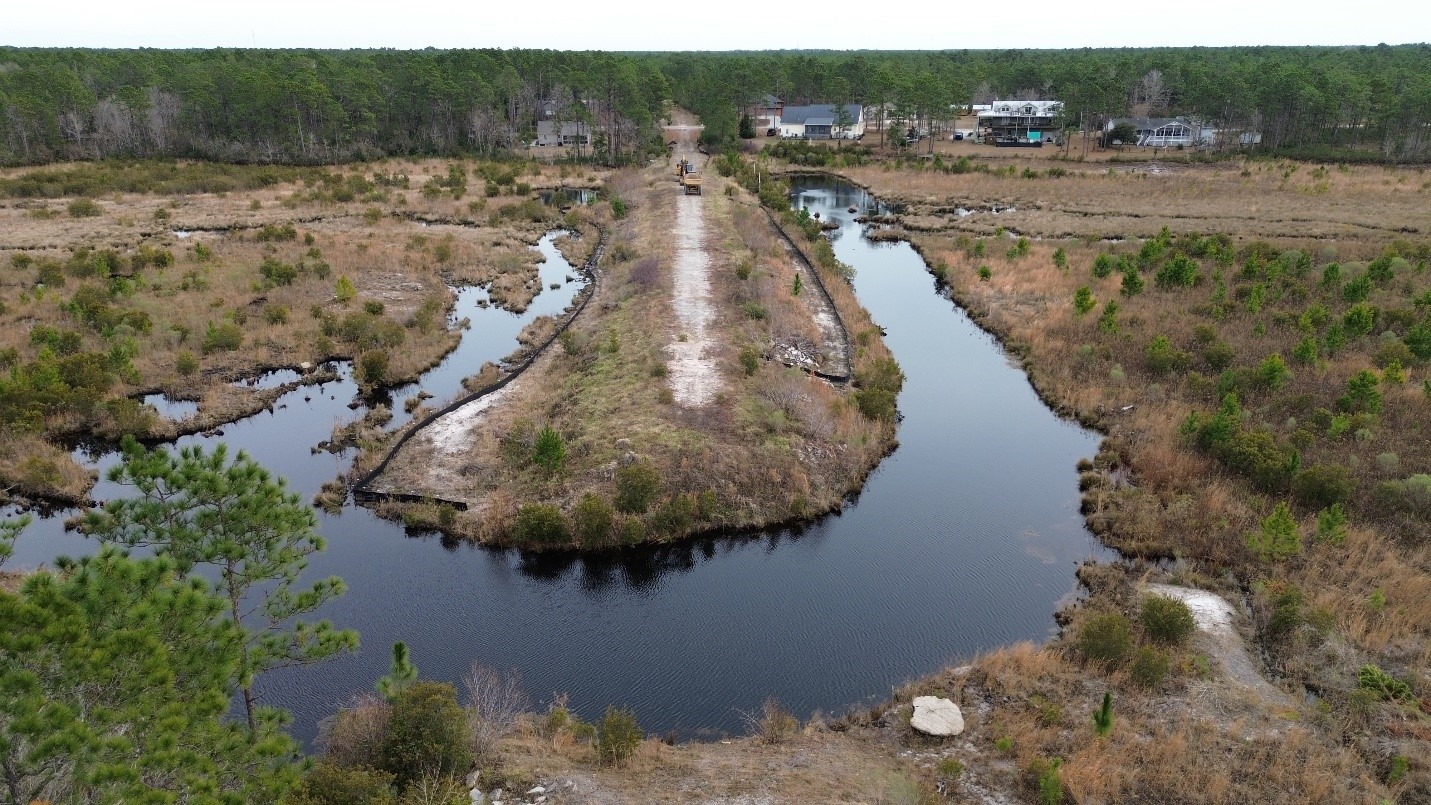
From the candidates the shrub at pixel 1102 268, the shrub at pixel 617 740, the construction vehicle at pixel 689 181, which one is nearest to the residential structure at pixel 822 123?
the construction vehicle at pixel 689 181

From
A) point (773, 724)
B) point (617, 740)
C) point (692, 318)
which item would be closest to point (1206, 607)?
point (773, 724)

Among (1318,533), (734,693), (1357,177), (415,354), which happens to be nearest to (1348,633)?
(1318,533)

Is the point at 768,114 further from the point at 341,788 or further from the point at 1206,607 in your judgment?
the point at 341,788

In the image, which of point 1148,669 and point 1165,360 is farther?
point 1165,360

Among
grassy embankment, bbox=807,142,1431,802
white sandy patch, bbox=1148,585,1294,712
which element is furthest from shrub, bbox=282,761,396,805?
white sandy patch, bbox=1148,585,1294,712

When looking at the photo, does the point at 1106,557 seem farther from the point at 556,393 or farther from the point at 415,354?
the point at 415,354

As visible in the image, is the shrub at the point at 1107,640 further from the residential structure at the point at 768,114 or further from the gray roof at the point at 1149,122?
the residential structure at the point at 768,114
